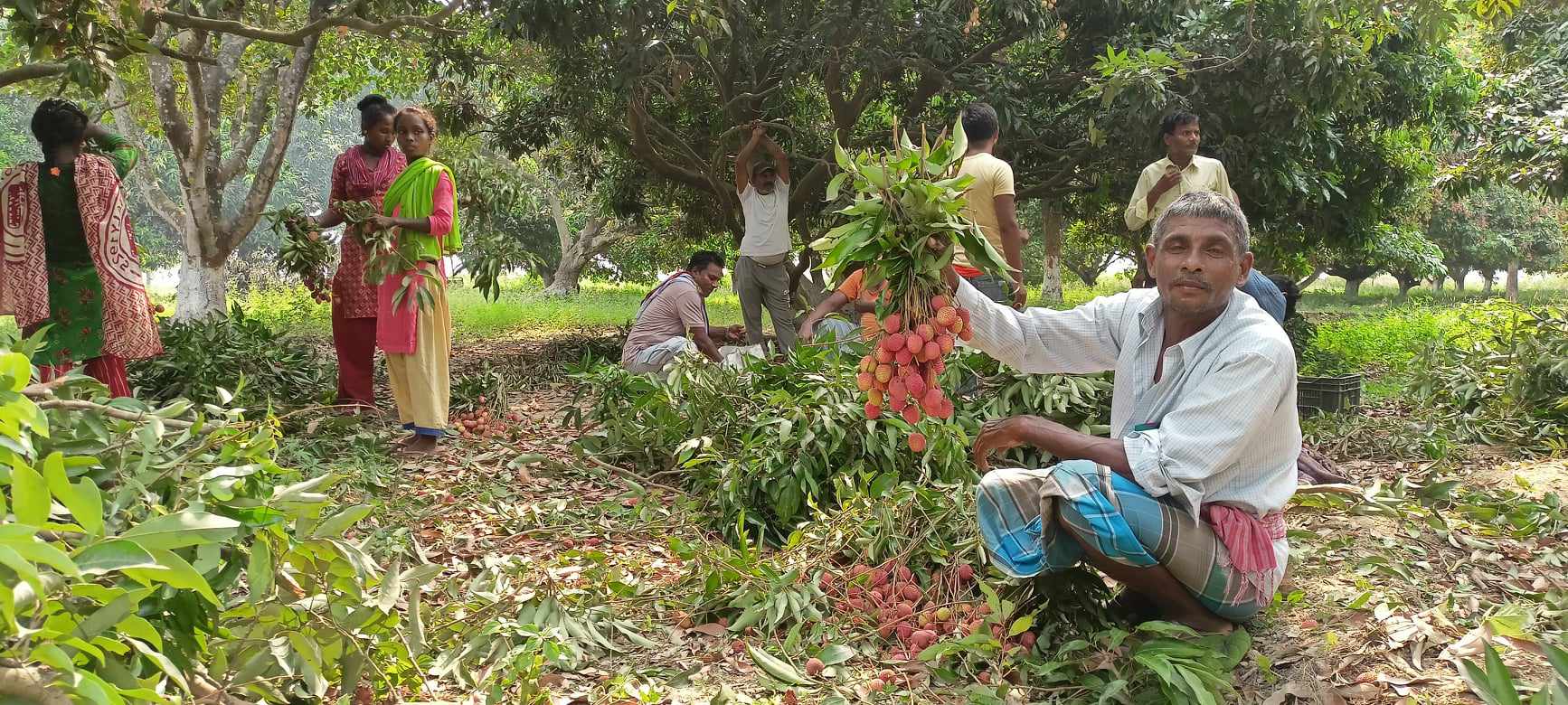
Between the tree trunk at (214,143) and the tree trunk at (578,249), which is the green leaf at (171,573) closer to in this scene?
the tree trunk at (214,143)

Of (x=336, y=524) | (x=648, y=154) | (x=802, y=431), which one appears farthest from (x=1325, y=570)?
(x=648, y=154)

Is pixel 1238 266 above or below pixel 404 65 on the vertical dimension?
below

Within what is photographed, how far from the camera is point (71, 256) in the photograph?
14.1 feet

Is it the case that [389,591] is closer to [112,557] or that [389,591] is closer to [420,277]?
[112,557]

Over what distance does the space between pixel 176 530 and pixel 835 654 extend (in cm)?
160

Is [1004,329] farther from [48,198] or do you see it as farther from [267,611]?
[48,198]

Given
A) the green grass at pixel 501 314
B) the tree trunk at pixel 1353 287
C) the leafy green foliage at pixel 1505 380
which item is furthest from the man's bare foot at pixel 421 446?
the tree trunk at pixel 1353 287

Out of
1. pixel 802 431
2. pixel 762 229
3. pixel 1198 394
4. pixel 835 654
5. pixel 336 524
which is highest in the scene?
pixel 762 229

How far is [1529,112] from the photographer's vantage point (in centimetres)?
630

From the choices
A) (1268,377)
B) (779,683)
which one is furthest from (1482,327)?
(779,683)

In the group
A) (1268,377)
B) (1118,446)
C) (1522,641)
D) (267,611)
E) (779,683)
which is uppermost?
(1268,377)

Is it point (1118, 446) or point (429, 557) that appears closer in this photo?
point (1118, 446)

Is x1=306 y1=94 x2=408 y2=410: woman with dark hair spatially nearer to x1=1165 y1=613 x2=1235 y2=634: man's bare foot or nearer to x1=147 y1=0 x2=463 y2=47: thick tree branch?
x1=147 y1=0 x2=463 y2=47: thick tree branch

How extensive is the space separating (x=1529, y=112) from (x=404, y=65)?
32.0ft
